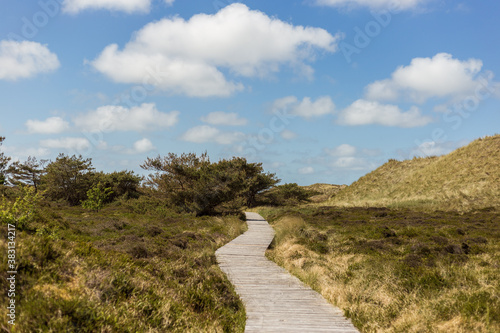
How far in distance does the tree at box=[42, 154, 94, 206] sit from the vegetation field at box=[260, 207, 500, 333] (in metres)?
32.6

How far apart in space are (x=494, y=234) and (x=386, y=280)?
37.9 ft

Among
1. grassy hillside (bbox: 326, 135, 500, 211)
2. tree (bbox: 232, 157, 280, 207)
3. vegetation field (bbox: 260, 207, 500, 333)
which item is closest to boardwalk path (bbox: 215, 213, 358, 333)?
vegetation field (bbox: 260, 207, 500, 333)

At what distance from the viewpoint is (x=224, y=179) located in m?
29.4

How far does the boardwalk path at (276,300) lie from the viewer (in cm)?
617

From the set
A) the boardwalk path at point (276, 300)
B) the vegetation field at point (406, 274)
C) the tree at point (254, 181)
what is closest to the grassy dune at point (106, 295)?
the boardwalk path at point (276, 300)

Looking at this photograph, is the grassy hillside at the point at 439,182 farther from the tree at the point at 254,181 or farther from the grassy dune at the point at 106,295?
the grassy dune at the point at 106,295

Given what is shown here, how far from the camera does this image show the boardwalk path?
20.2 feet

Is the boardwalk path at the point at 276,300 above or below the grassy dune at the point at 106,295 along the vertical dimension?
below

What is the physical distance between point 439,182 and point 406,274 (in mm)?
39565

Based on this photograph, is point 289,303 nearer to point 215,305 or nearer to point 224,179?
point 215,305

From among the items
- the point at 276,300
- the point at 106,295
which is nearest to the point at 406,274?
the point at 276,300

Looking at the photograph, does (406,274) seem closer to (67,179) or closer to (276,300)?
(276,300)

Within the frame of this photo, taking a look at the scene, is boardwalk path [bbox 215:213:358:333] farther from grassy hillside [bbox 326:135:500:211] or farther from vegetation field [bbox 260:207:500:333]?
grassy hillside [bbox 326:135:500:211]

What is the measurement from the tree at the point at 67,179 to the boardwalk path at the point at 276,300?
117 feet
